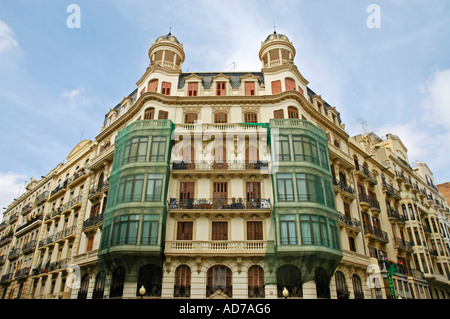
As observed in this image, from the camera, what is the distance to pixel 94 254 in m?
26.4

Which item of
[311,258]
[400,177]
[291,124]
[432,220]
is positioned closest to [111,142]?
[291,124]

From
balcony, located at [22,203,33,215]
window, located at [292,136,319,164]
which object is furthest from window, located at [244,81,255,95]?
balcony, located at [22,203,33,215]

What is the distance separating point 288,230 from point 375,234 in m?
12.2

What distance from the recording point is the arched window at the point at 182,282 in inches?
901

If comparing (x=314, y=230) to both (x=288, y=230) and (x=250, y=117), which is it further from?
(x=250, y=117)

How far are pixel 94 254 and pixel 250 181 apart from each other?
1356cm

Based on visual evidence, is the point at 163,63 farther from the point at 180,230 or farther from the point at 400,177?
the point at 400,177

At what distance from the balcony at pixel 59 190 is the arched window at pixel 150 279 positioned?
19.0 metres

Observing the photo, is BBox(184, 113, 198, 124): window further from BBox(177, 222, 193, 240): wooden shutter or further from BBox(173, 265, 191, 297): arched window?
BBox(173, 265, 191, 297): arched window

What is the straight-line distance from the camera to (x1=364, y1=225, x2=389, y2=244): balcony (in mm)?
30109

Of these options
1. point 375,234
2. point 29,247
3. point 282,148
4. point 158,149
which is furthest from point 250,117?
point 29,247

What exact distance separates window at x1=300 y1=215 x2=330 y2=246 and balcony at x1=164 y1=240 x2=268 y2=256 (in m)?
2.86

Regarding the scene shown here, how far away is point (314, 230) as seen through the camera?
2377 centimetres
